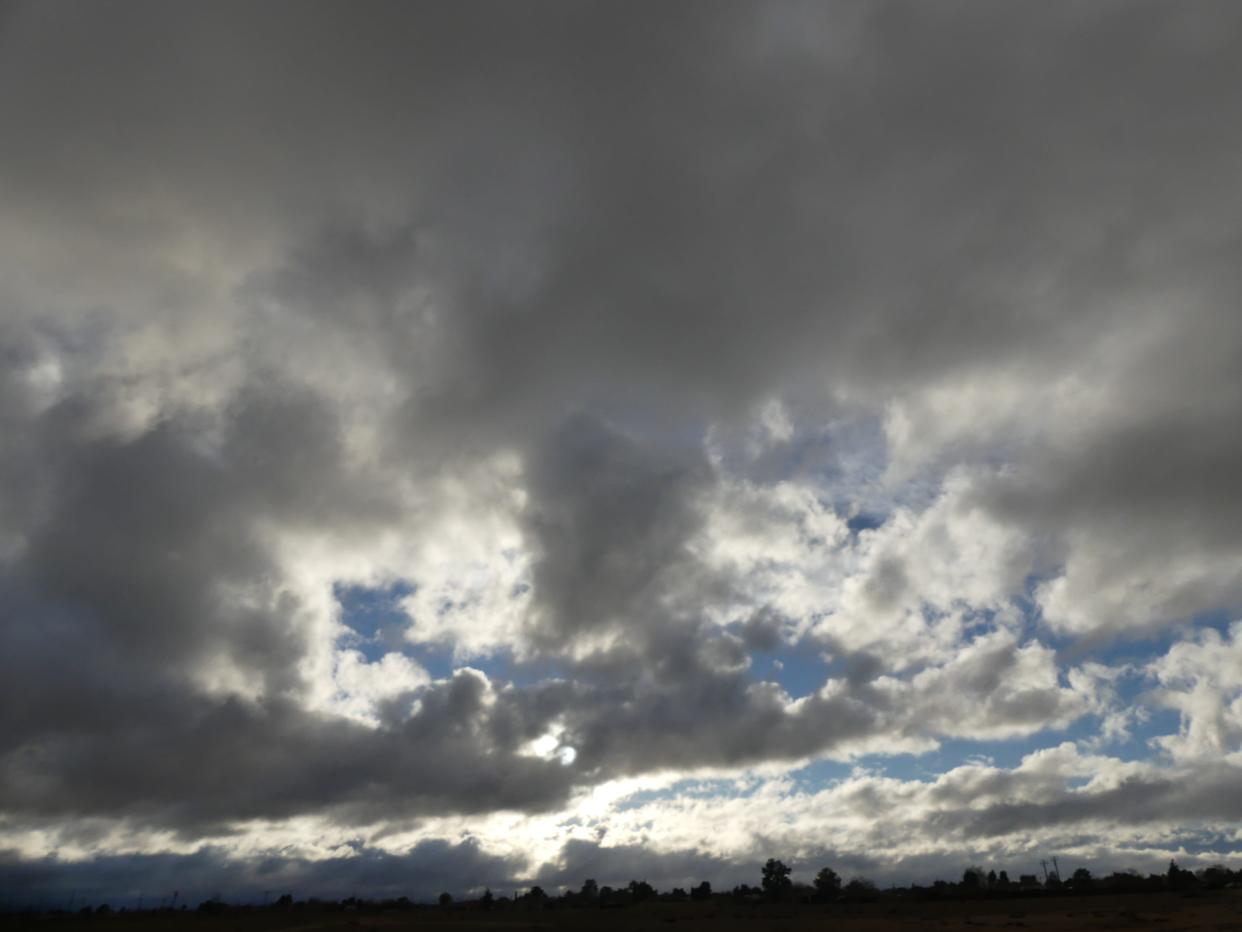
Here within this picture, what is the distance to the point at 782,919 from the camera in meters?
149

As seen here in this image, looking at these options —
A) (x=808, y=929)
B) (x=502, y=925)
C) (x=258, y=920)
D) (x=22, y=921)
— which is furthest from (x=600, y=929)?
(x=22, y=921)

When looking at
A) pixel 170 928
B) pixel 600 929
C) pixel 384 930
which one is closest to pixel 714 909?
pixel 600 929

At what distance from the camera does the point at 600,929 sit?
445 feet

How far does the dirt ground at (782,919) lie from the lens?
12912cm

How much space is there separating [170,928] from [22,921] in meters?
59.1

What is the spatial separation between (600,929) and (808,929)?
36.3m

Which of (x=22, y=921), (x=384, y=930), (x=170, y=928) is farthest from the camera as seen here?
(x=22, y=921)

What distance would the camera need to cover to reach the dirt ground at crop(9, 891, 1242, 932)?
129125 mm

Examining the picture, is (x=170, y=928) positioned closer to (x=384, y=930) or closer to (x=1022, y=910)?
(x=384, y=930)

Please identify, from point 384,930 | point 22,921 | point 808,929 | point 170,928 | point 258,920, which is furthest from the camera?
point 22,921

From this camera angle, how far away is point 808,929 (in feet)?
429

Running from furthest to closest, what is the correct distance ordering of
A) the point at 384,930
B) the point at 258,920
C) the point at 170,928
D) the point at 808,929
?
the point at 258,920 → the point at 170,928 → the point at 808,929 → the point at 384,930

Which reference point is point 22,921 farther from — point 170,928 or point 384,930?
point 384,930

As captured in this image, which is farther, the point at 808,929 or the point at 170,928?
the point at 170,928
